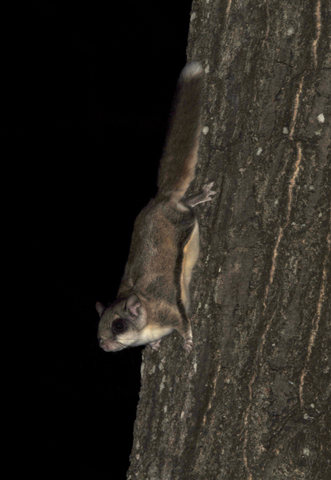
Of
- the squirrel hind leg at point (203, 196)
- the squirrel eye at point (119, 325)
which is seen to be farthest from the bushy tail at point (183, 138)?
the squirrel eye at point (119, 325)

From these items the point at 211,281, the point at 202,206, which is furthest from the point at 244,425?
the point at 202,206

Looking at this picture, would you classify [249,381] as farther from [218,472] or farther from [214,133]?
[214,133]

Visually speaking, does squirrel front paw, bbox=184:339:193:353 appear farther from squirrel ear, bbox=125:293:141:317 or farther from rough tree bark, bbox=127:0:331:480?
squirrel ear, bbox=125:293:141:317

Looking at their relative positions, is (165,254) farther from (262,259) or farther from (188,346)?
(262,259)

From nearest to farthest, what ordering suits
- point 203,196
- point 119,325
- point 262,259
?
point 262,259 → point 203,196 → point 119,325

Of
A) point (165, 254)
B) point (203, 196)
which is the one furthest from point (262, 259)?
point (165, 254)

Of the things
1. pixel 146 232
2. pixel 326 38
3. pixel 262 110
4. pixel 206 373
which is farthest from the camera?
pixel 146 232

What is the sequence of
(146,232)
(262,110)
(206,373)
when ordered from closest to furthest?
(262,110) < (206,373) < (146,232)
